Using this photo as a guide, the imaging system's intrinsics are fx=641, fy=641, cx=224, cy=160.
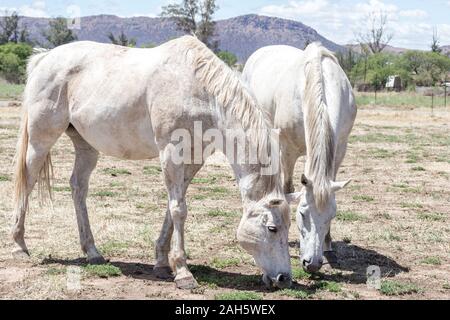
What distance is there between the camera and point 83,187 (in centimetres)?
637

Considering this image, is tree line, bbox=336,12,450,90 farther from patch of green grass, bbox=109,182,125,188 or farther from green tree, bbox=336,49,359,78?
patch of green grass, bbox=109,182,125,188

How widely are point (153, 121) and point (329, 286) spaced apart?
6.74 feet

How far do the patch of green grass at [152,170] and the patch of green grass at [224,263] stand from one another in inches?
217

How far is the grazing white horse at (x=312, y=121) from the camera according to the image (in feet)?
17.9

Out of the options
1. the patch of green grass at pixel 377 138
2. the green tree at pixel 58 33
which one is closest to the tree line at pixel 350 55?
the green tree at pixel 58 33

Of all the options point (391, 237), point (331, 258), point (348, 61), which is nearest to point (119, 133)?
point (331, 258)

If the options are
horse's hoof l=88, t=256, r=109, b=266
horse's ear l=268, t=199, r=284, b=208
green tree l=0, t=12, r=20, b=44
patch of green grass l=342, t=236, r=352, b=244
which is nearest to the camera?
horse's ear l=268, t=199, r=284, b=208

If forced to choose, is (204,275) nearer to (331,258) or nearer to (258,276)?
(258,276)

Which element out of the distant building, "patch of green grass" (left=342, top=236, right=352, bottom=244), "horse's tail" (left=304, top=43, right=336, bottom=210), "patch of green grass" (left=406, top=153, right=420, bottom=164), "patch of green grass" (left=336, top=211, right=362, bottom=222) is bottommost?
"patch of green grass" (left=406, top=153, right=420, bottom=164)

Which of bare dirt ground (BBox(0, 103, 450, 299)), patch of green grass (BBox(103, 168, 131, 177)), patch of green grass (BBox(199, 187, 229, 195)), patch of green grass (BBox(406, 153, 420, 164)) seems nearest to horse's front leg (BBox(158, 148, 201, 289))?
bare dirt ground (BBox(0, 103, 450, 299))

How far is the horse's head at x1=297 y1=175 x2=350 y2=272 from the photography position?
5.41m

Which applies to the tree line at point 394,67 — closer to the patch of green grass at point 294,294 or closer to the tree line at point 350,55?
the tree line at point 350,55

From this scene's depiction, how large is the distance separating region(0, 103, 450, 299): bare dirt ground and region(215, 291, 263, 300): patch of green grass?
11 millimetres

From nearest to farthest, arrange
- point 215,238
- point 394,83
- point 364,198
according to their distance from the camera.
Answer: point 215,238 → point 364,198 → point 394,83
